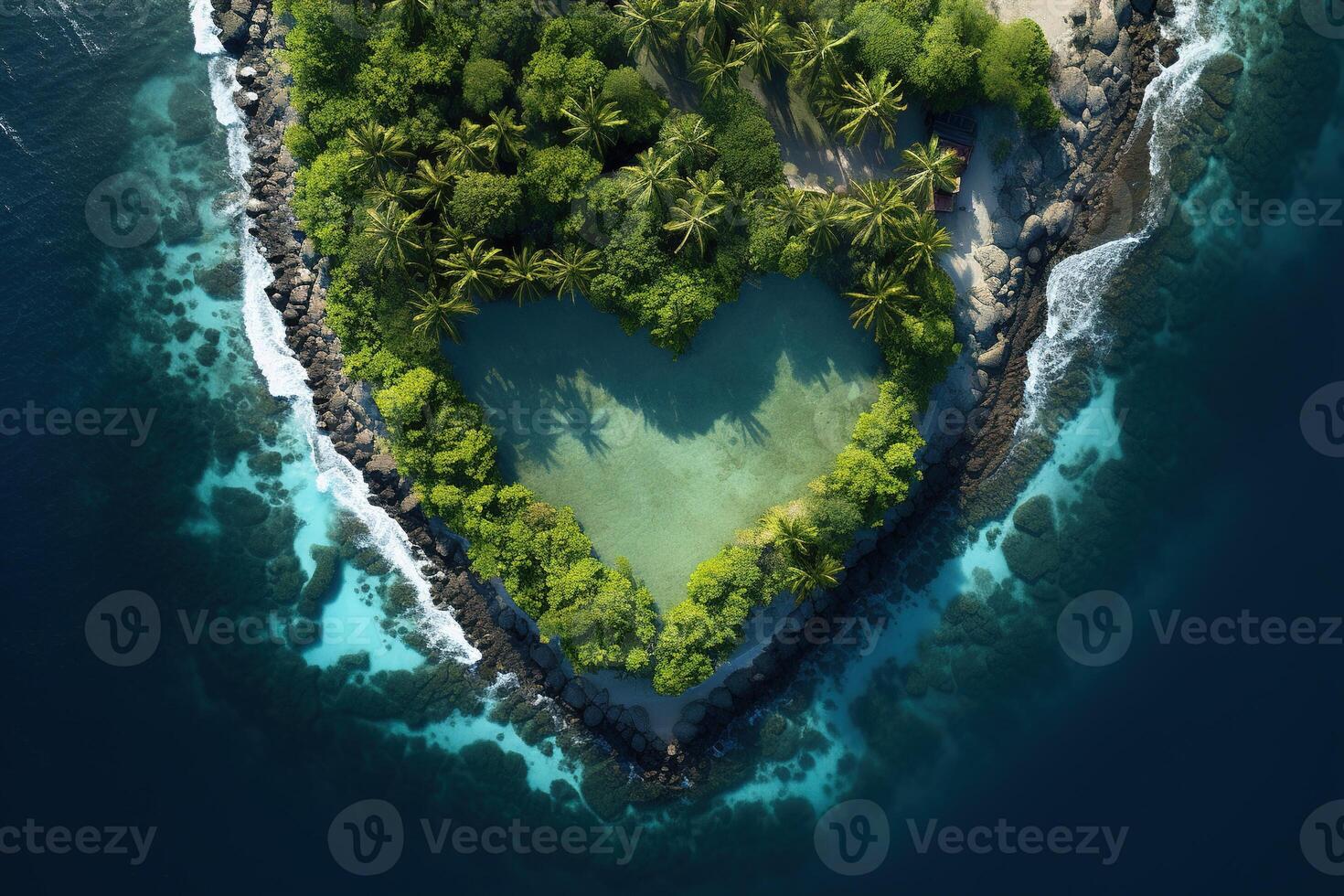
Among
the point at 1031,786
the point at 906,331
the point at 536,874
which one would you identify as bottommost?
the point at 536,874

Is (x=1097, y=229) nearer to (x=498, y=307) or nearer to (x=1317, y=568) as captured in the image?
(x=1317, y=568)

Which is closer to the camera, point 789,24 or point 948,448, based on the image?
point 789,24

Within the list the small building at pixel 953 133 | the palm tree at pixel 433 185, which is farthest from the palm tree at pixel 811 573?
the palm tree at pixel 433 185

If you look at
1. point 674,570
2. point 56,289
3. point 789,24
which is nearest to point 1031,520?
point 674,570

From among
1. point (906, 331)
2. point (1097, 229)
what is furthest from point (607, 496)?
point (1097, 229)

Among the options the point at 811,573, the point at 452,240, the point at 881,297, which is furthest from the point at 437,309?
the point at 811,573

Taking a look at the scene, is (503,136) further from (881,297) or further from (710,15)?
(881,297)

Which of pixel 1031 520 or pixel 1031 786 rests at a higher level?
pixel 1031 520
